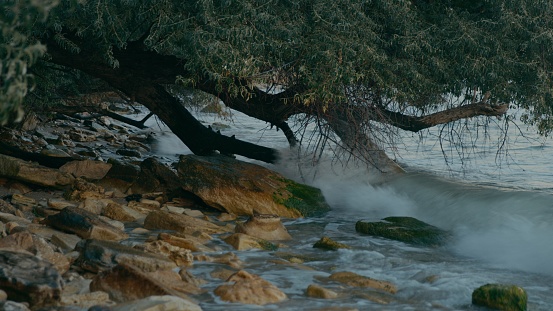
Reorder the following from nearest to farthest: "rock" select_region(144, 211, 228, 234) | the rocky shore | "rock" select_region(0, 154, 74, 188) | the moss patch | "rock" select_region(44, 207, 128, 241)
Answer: the rocky shore < "rock" select_region(44, 207, 128, 241) < "rock" select_region(144, 211, 228, 234) < "rock" select_region(0, 154, 74, 188) < the moss patch

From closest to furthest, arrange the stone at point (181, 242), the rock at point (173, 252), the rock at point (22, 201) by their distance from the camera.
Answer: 1. the rock at point (173, 252)
2. the stone at point (181, 242)
3. the rock at point (22, 201)

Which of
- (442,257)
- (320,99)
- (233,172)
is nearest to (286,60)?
(320,99)

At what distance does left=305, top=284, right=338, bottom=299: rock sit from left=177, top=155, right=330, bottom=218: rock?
16.7 feet

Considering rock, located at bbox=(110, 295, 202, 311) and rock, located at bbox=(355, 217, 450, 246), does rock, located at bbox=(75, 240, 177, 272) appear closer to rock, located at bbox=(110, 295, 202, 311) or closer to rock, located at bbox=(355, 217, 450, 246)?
rock, located at bbox=(110, 295, 202, 311)

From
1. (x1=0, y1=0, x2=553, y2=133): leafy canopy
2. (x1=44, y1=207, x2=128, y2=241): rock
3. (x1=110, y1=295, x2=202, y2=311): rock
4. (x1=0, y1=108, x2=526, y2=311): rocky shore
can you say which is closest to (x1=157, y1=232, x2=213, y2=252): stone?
(x1=0, y1=108, x2=526, y2=311): rocky shore

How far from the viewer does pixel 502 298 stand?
7.56m

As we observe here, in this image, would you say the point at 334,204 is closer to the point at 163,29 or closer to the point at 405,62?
the point at 405,62

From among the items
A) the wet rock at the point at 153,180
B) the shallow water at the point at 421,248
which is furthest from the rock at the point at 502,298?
the wet rock at the point at 153,180

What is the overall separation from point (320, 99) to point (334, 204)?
353cm

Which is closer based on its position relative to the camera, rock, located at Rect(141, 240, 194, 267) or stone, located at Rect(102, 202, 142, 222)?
rock, located at Rect(141, 240, 194, 267)

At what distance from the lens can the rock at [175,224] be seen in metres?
10.4

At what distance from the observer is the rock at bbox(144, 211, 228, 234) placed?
1039 centimetres

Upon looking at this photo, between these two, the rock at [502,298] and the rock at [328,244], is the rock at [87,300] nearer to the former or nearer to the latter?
the rock at [502,298]

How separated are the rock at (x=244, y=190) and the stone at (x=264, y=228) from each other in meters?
1.83
